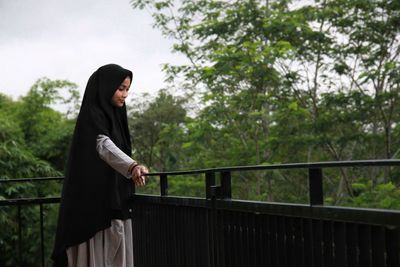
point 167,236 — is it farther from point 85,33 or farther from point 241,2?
point 85,33

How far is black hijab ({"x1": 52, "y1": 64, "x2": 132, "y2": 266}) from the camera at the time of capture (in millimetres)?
3758

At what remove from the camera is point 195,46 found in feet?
55.7

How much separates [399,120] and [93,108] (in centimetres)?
1044

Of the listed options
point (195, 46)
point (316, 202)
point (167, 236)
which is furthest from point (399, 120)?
point (316, 202)

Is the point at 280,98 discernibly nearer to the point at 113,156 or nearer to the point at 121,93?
the point at 121,93

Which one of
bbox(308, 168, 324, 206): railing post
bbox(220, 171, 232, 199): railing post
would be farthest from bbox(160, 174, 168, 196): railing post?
bbox(308, 168, 324, 206): railing post

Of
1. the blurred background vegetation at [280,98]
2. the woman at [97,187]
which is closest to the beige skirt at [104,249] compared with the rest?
the woman at [97,187]

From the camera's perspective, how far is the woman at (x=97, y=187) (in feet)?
12.3

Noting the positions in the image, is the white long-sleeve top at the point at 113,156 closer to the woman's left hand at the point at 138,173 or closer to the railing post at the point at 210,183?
the woman's left hand at the point at 138,173

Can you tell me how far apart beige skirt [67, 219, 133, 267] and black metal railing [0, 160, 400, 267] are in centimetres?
41

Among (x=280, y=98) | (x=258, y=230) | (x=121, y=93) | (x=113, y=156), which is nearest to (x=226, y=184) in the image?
(x=258, y=230)

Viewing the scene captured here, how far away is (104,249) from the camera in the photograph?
384 centimetres

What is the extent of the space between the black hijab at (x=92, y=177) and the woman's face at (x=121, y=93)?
26 mm

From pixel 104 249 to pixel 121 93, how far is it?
34.0 inches
